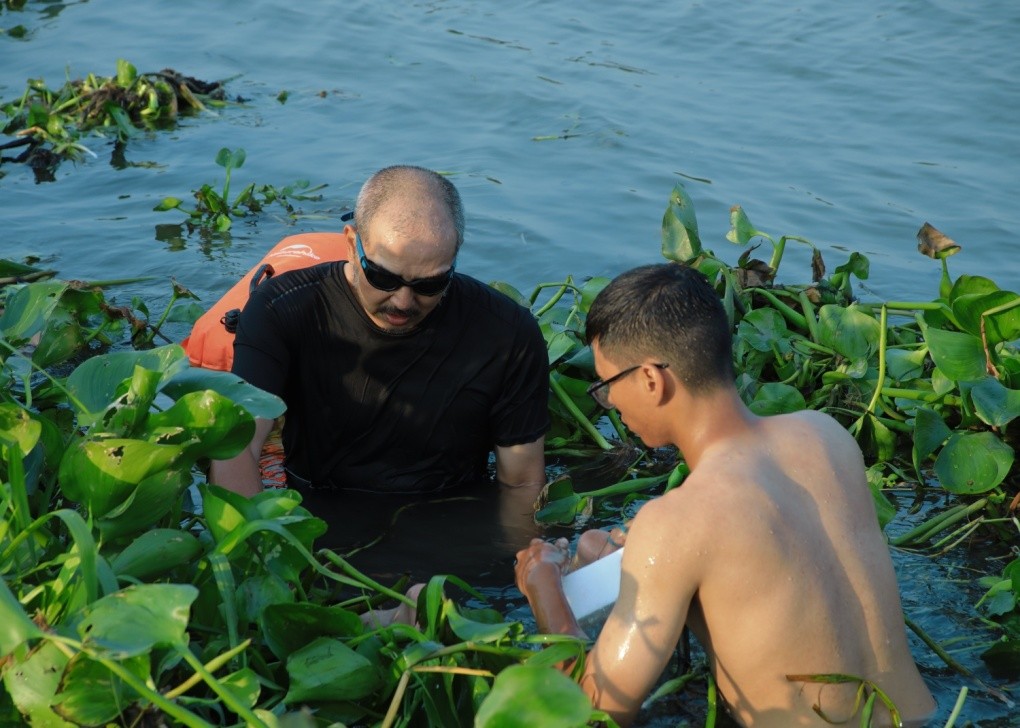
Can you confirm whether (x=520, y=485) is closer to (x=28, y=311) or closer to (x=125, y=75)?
(x=28, y=311)

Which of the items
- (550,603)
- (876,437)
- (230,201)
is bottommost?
(230,201)

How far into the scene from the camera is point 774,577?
2.44 meters

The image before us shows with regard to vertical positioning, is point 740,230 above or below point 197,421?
below

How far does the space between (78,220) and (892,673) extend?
19.2 ft

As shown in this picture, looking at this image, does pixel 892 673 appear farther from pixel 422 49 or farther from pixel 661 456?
pixel 422 49

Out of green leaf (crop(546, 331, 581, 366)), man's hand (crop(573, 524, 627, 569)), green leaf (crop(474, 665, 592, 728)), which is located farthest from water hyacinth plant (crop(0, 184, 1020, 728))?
green leaf (crop(546, 331, 581, 366))

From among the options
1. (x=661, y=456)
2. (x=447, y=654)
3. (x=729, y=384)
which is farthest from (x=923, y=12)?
(x=447, y=654)

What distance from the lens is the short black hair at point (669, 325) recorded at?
8.61ft

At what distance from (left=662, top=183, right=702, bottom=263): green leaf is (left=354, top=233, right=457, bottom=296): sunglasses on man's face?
4.63ft

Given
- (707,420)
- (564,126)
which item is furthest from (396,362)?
(564,126)

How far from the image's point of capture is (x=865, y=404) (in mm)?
4363

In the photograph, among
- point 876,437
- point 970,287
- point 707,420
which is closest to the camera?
point 707,420

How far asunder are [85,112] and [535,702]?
7659mm

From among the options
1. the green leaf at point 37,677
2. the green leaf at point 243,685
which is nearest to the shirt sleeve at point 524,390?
the green leaf at point 243,685
